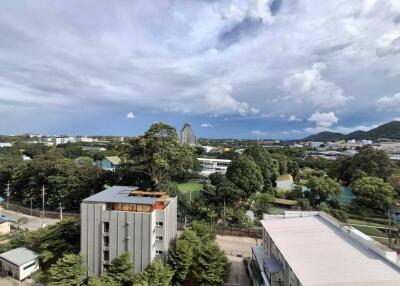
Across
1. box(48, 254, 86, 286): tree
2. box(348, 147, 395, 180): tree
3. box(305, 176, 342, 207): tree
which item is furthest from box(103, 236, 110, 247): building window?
box(348, 147, 395, 180): tree

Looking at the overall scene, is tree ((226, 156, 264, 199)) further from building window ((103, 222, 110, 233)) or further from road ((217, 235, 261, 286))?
building window ((103, 222, 110, 233))

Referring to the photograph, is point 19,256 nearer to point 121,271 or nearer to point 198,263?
point 121,271

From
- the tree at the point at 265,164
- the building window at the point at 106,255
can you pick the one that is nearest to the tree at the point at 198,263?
the building window at the point at 106,255

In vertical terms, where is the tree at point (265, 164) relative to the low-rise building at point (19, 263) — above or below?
above

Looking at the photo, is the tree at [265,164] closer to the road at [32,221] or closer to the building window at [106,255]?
the road at [32,221]

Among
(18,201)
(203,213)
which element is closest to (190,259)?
(203,213)

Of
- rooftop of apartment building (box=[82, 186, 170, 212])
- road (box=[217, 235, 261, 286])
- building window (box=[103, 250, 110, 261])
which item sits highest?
rooftop of apartment building (box=[82, 186, 170, 212])

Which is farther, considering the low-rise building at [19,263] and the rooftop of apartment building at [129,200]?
the low-rise building at [19,263]

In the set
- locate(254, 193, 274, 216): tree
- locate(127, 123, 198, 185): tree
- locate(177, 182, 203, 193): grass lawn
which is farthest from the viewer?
locate(177, 182, 203, 193): grass lawn

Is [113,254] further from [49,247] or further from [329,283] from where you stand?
[329,283]
